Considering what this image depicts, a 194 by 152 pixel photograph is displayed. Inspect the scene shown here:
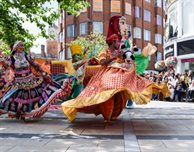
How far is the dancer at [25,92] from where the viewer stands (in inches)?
371

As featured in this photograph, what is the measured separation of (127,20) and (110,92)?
43394 mm

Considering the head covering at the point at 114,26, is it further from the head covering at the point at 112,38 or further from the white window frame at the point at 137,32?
the white window frame at the point at 137,32

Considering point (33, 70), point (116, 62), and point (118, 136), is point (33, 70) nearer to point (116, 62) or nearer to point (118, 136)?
point (116, 62)

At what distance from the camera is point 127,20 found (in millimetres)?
50625

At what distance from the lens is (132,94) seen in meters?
7.88

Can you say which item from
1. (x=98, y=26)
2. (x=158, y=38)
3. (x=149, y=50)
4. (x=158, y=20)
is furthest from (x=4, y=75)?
(x=158, y=20)

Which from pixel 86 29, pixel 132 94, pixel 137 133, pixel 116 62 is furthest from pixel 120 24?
pixel 86 29

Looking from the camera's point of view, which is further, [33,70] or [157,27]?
[157,27]

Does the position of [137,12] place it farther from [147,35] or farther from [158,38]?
[158,38]

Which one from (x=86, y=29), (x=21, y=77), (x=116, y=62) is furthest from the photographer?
(x=86, y=29)

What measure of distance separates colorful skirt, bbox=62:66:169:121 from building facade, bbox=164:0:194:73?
67.1ft

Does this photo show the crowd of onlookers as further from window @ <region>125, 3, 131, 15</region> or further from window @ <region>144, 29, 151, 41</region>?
window @ <region>144, 29, 151, 41</region>

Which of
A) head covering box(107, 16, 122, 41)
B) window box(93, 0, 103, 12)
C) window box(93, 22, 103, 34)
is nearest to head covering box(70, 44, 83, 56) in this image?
head covering box(107, 16, 122, 41)

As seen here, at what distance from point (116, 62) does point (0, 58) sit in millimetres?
2944
